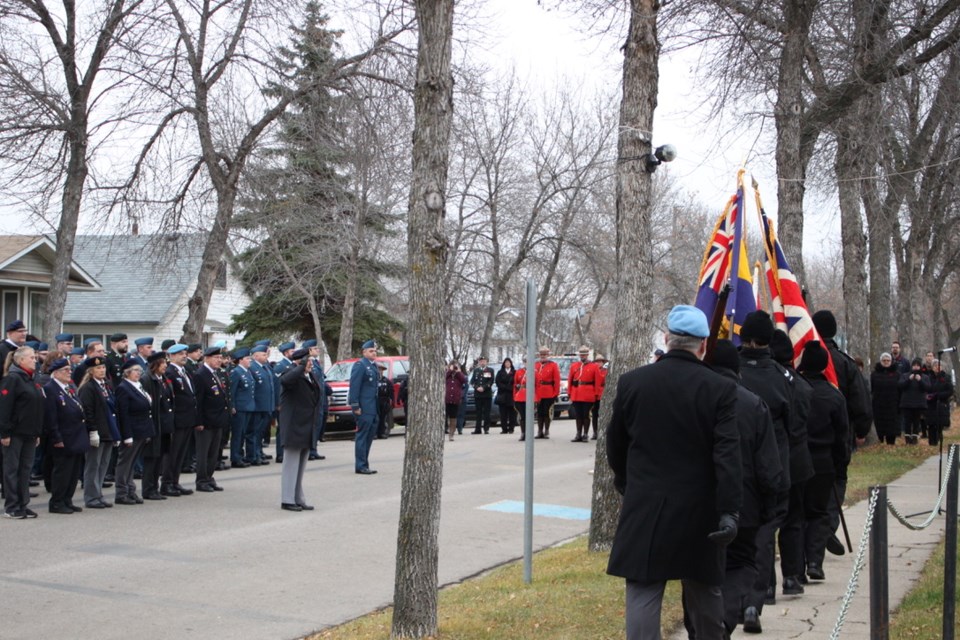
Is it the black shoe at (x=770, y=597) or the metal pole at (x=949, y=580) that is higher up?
the metal pole at (x=949, y=580)

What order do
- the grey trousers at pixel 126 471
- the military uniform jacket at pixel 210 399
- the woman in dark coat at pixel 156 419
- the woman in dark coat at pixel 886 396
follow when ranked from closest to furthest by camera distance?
the grey trousers at pixel 126 471
the woman in dark coat at pixel 156 419
the military uniform jacket at pixel 210 399
the woman in dark coat at pixel 886 396

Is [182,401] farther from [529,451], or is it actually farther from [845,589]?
[845,589]

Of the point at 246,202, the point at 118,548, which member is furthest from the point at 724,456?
the point at 246,202

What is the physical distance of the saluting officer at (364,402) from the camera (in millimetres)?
16812

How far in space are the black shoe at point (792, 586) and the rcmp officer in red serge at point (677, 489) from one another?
3034 mm

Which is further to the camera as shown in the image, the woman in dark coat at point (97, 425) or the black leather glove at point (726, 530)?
the woman in dark coat at point (97, 425)

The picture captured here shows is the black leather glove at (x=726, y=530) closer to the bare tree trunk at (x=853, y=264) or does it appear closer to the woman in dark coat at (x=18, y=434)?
the woman in dark coat at (x=18, y=434)

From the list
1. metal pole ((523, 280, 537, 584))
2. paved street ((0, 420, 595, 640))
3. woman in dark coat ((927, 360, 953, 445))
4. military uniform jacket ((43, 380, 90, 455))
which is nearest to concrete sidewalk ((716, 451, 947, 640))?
metal pole ((523, 280, 537, 584))

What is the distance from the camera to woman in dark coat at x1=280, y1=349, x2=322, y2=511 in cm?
1307

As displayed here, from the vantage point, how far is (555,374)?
84.5ft

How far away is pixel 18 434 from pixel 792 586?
8.70 meters

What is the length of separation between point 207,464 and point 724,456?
11.3 m

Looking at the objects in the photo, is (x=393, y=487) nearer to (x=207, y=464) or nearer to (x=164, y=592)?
(x=207, y=464)

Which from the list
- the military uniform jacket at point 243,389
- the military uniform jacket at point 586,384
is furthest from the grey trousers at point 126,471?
the military uniform jacket at point 586,384
